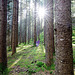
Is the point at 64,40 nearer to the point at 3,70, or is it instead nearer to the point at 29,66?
the point at 29,66

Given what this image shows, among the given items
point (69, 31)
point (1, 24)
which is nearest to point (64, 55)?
point (69, 31)

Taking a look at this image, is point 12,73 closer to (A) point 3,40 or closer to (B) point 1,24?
(A) point 3,40

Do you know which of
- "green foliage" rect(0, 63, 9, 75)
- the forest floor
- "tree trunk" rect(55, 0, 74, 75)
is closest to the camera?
"tree trunk" rect(55, 0, 74, 75)

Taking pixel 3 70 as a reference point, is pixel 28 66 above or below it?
below

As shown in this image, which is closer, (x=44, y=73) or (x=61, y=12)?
(x=61, y=12)

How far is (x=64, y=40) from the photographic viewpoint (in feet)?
5.47

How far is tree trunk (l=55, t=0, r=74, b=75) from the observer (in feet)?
5.37

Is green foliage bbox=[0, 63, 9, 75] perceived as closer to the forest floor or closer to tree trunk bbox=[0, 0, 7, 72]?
tree trunk bbox=[0, 0, 7, 72]

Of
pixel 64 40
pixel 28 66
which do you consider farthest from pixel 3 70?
pixel 64 40

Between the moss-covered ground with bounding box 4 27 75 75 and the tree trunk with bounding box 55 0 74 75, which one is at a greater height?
the tree trunk with bounding box 55 0 74 75

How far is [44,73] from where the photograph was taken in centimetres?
377

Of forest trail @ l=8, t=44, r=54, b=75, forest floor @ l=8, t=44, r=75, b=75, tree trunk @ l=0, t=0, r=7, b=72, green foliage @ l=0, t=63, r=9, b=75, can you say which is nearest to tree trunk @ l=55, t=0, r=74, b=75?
A: forest floor @ l=8, t=44, r=75, b=75

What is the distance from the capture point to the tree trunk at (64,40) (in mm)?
1636

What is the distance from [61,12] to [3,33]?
10.9 ft
